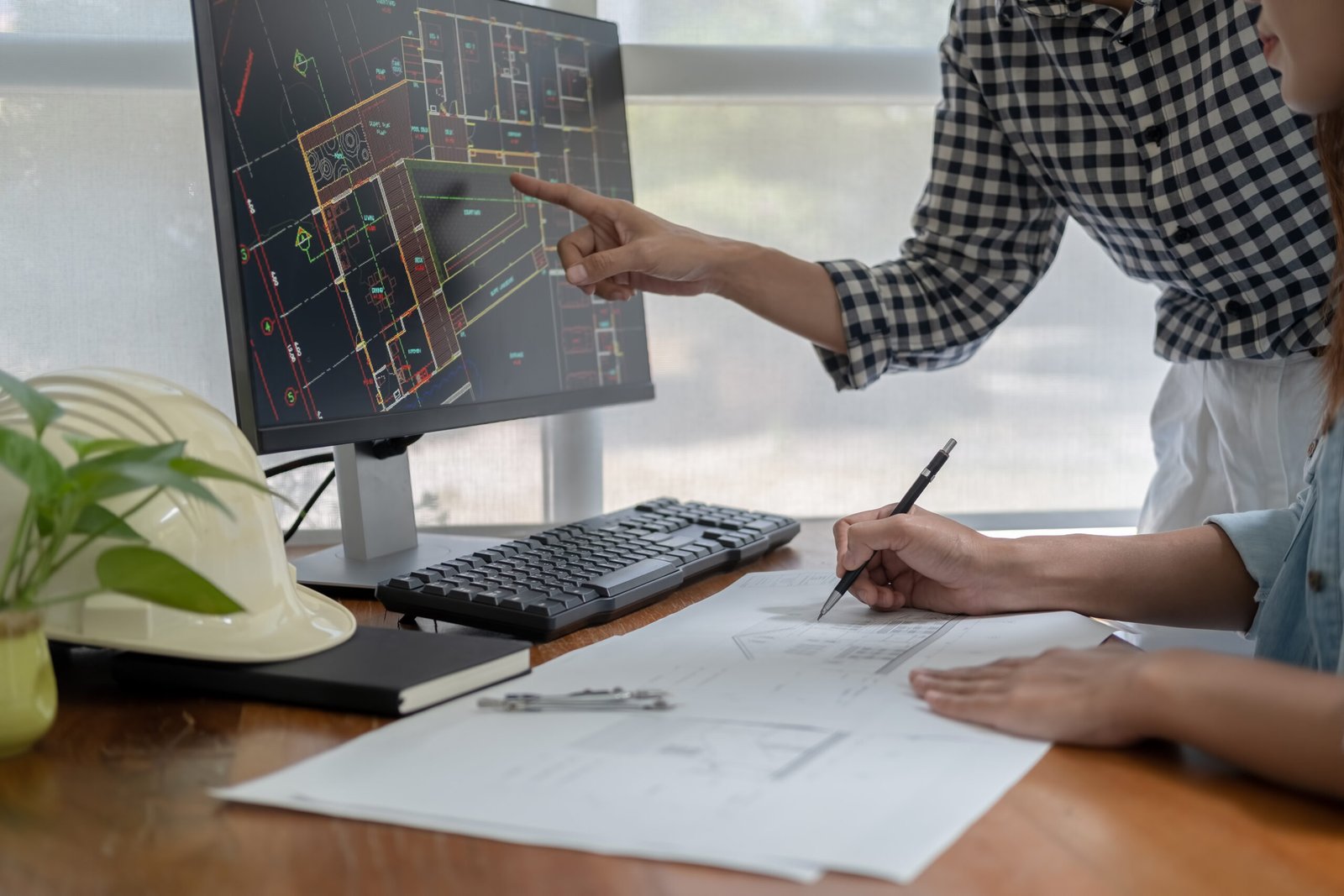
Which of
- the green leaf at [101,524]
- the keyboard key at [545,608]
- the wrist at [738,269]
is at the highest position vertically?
the wrist at [738,269]

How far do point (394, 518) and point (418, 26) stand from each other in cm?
46

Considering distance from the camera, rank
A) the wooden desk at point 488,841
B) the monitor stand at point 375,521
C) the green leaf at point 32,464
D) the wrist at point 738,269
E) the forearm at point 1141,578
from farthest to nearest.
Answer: the wrist at point 738,269 → the monitor stand at point 375,521 → the forearm at point 1141,578 → the green leaf at point 32,464 → the wooden desk at point 488,841

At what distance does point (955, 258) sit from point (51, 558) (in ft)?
3.51

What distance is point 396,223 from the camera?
3.38 ft

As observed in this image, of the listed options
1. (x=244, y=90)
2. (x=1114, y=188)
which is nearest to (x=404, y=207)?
(x=244, y=90)

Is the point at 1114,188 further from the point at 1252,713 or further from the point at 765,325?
the point at 1252,713

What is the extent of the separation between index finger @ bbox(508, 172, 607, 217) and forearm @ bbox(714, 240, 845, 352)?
158mm

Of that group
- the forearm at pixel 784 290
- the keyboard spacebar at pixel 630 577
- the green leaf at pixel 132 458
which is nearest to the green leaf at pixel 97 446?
the green leaf at pixel 132 458

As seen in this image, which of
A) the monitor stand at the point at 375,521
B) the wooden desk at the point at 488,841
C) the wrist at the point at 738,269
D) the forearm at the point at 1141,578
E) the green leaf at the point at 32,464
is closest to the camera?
the wooden desk at the point at 488,841

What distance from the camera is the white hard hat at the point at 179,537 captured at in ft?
2.30

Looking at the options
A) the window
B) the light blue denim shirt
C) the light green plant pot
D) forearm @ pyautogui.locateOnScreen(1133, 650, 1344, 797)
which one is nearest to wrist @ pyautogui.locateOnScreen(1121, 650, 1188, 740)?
forearm @ pyautogui.locateOnScreen(1133, 650, 1344, 797)

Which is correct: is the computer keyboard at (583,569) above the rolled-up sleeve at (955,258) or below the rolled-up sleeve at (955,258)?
below

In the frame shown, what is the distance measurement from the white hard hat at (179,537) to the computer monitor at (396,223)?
16cm

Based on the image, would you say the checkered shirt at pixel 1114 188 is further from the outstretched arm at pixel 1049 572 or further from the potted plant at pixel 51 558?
the potted plant at pixel 51 558
